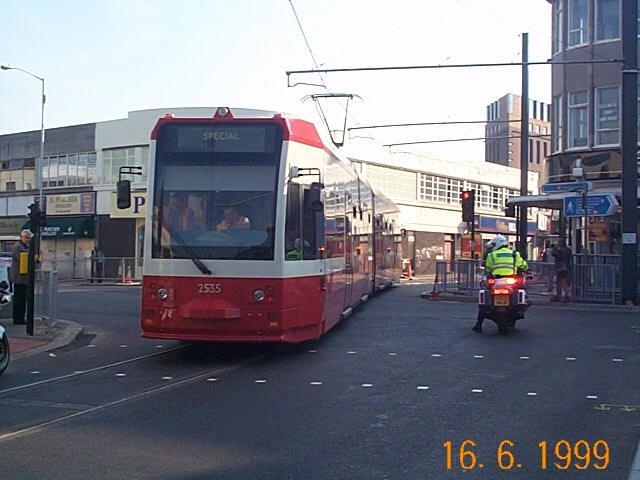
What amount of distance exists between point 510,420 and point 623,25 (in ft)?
57.9

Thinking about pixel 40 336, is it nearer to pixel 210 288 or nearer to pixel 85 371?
pixel 85 371

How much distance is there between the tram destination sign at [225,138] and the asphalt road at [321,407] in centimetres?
305

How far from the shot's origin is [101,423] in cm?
780

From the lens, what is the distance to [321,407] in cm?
840

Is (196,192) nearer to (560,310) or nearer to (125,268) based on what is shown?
(560,310)

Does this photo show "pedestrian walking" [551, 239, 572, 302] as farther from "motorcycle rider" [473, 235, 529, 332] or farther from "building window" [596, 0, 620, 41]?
"building window" [596, 0, 620, 41]

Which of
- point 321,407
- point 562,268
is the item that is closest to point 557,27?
point 562,268

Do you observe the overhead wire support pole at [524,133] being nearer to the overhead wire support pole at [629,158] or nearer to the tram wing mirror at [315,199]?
the overhead wire support pole at [629,158]

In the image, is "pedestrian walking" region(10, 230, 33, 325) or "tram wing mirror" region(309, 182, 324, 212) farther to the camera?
"pedestrian walking" region(10, 230, 33, 325)

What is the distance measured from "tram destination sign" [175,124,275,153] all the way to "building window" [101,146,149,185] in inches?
1265

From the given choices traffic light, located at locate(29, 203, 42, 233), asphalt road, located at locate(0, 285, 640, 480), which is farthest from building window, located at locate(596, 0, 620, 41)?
traffic light, located at locate(29, 203, 42, 233)

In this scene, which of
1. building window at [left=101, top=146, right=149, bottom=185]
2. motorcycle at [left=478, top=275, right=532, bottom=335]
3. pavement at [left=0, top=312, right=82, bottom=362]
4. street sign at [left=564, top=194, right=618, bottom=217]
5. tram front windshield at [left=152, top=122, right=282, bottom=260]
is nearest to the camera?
tram front windshield at [left=152, top=122, right=282, bottom=260]
